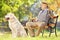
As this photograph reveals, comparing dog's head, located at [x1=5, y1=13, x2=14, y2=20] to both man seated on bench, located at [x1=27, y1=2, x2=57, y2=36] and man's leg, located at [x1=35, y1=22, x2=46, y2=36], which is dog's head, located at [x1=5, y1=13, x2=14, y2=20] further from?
man's leg, located at [x1=35, y1=22, x2=46, y2=36]

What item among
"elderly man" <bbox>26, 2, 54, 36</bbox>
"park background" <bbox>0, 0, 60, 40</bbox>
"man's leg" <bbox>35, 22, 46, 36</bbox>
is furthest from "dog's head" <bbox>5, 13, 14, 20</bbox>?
"man's leg" <bbox>35, 22, 46, 36</bbox>

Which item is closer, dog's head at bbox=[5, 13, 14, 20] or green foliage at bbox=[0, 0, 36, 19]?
dog's head at bbox=[5, 13, 14, 20]

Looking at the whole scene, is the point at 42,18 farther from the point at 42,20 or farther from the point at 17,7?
the point at 17,7

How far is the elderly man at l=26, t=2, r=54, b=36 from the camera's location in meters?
3.34

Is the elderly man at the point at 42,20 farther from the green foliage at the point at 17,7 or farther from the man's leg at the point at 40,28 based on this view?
the green foliage at the point at 17,7

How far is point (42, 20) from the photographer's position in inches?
132

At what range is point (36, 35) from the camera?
3.35 meters

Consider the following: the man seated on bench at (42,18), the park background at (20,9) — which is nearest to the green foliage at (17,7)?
the park background at (20,9)

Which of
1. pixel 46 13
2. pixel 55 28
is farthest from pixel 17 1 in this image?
pixel 55 28

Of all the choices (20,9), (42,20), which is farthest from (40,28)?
(20,9)

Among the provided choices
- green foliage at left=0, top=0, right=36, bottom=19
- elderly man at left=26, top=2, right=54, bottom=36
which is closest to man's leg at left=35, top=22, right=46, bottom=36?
elderly man at left=26, top=2, right=54, bottom=36

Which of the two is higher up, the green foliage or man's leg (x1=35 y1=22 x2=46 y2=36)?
the green foliage

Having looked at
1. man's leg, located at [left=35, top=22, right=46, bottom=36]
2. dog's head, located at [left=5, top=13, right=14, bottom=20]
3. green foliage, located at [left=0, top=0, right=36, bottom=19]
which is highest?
green foliage, located at [left=0, top=0, right=36, bottom=19]

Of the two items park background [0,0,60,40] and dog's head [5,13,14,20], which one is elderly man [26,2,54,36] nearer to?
park background [0,0,60,40]
